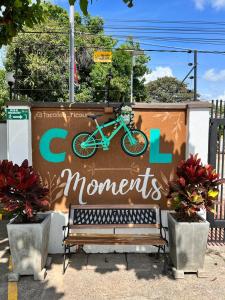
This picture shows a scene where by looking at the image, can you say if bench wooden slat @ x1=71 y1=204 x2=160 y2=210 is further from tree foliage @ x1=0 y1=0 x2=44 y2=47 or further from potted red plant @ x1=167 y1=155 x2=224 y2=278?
tree foliage @ x1=0 y1=0 x2=44 y2=47

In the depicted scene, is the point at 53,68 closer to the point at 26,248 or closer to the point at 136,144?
the point at 136,144

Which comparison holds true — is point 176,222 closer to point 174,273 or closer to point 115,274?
point 174,273

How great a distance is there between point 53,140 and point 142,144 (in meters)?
1.49

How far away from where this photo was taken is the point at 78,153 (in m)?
5.58

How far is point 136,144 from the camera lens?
5.62m

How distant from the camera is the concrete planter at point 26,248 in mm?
4590

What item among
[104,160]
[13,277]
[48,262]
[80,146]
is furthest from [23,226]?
[104,160]

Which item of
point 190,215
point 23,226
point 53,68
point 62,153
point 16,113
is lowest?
point 23,226

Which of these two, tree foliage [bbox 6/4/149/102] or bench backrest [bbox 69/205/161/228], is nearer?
bench backrest [bbox 69/205/161/228]

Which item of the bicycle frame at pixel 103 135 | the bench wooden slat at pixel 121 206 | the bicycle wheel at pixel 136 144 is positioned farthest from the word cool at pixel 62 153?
the bench wooden slat at pixel 121 206

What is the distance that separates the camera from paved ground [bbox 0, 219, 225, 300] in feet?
14.1

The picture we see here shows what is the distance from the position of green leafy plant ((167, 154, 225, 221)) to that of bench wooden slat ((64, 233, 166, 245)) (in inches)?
21.2

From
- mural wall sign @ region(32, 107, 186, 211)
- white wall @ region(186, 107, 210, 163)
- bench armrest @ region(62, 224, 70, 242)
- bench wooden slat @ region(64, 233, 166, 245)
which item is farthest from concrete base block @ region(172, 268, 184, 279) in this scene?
white wall @ region(186, 107, 210, 163)

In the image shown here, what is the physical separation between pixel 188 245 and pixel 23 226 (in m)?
2.31
